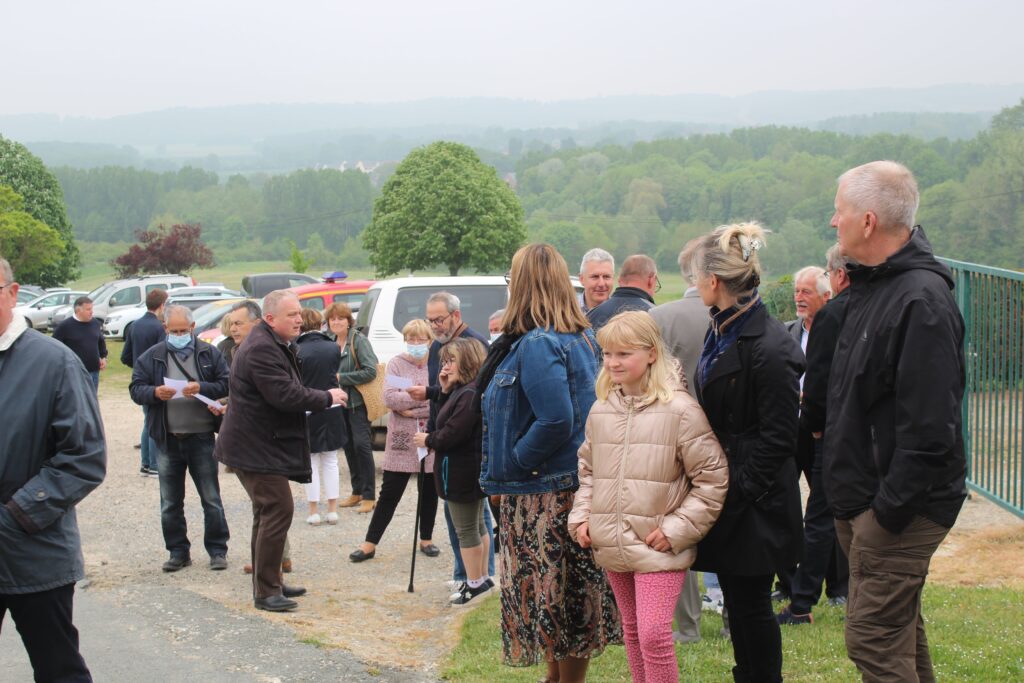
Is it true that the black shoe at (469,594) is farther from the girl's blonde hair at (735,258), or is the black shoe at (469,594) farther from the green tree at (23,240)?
the green tree at (23,240)

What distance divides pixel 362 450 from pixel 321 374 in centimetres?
140

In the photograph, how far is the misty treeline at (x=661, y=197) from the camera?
275 ft

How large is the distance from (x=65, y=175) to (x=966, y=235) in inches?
6130

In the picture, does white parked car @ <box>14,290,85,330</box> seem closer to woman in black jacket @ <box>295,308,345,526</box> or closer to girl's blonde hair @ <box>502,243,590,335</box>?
woman in black jacket @ <box>295,308,345,526</box>

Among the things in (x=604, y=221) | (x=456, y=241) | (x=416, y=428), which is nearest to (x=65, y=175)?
(x=604, y=221)

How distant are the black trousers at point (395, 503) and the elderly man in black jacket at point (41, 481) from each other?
4.21 m

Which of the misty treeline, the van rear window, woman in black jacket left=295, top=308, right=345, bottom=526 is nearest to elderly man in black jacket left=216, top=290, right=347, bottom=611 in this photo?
woman in black jacket left=295, top=308, right=345, bottom=526

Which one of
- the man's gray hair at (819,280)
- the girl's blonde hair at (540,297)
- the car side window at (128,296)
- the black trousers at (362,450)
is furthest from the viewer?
the car side window at (128,296)

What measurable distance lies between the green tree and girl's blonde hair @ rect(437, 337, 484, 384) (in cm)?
4817

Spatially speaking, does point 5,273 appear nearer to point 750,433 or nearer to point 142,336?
point 750,433

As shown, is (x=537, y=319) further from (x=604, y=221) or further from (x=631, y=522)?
(x=604, y=221)

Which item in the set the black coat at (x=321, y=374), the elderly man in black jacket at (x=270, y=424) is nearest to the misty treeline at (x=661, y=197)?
the black coat at (x=321, y=374)

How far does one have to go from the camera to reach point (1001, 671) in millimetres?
4969

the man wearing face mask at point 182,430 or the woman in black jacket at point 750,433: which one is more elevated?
the woman in black jacket at point 750,433
